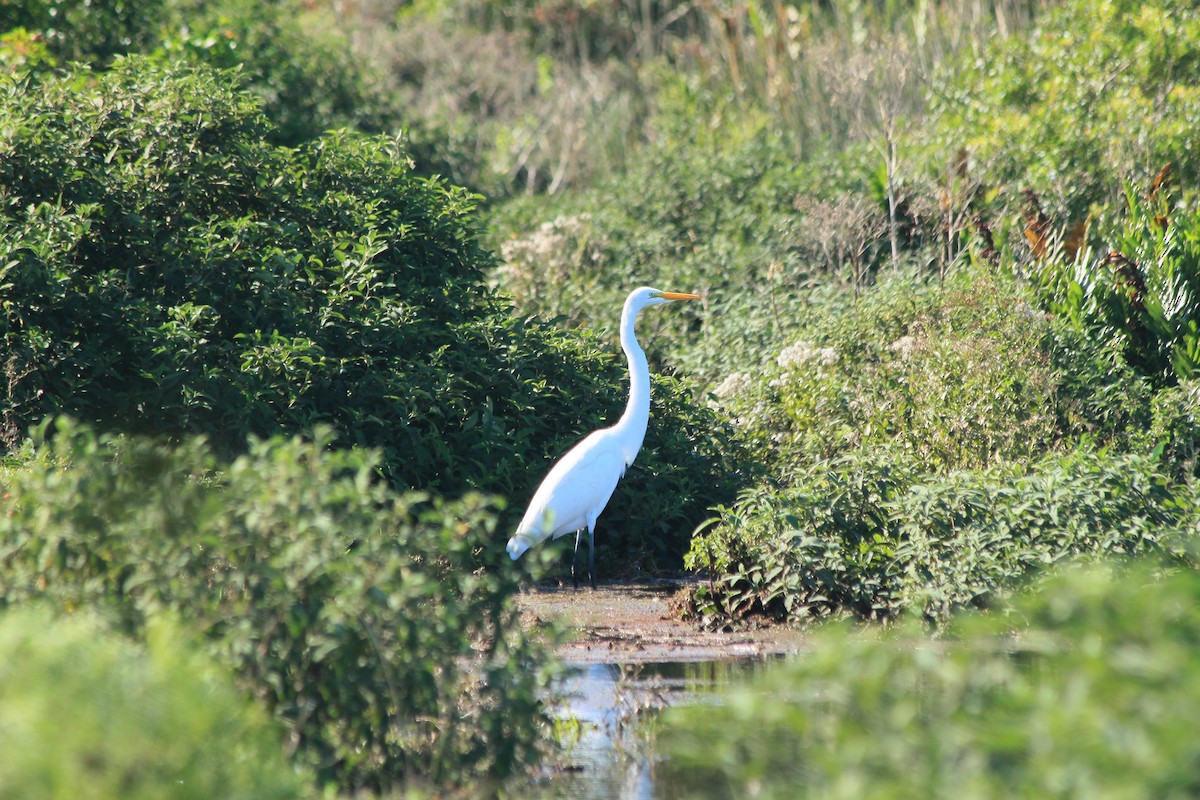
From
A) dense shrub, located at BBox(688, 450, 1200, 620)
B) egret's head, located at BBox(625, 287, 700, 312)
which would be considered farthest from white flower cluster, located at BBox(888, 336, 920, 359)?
dense shrub, located at BBox(688, 450, 1200, 620)

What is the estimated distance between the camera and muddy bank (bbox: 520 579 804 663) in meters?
6.43

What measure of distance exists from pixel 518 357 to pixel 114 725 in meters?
5.86

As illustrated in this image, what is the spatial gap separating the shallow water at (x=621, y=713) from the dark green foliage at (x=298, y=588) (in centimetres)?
42

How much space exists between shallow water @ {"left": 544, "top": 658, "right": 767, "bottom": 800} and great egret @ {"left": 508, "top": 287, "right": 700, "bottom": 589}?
1.35 m

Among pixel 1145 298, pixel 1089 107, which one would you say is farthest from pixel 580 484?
pixel 1089 107

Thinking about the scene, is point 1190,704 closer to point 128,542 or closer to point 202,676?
point 202,676

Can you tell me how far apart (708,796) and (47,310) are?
4.79 m

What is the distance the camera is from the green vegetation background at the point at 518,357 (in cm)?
380

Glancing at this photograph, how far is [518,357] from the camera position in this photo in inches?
339

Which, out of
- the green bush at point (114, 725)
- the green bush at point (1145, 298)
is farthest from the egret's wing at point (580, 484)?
the green bush at point (114, 725)

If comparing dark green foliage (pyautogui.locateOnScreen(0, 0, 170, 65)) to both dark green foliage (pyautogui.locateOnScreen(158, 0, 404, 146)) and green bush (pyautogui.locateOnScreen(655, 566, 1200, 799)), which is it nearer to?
dark green foliage (pyautogui.locateOnScreen(158, 0, 404, 146))

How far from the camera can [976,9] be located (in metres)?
16.6

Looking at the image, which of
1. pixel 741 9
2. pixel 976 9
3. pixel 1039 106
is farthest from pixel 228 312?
pixel 741 9

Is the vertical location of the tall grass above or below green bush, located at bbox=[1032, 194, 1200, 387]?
above
